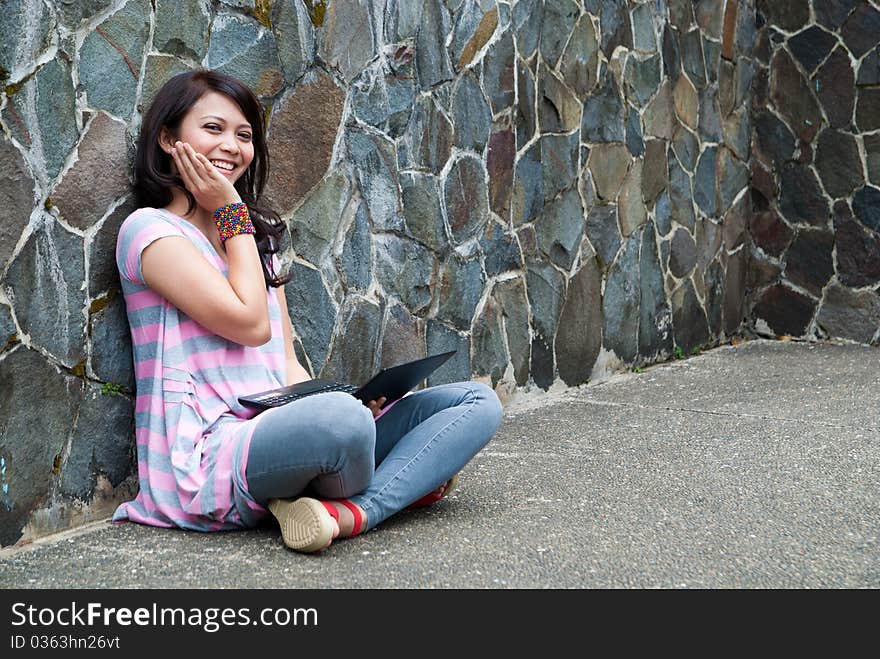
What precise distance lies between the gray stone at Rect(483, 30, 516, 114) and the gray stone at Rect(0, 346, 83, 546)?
2.24 metres

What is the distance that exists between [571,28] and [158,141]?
2.64m

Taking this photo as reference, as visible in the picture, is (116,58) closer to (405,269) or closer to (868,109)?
(405,269)

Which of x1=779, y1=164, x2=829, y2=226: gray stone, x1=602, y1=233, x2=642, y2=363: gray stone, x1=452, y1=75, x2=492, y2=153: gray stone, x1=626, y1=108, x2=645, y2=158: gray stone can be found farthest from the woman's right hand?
x1=779, y1=164, x2=829, y2=226: gray stone

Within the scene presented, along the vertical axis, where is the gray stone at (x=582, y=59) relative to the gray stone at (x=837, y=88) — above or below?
above

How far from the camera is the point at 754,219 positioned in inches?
257

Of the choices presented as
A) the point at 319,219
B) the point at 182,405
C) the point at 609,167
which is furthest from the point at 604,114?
the point at 182,405

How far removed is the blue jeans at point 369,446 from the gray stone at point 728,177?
3.90 m

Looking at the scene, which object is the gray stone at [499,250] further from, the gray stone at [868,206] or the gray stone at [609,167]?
the gray stone at [868,206]

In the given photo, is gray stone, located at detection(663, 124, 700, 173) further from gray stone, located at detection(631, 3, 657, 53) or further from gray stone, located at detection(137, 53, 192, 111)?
gray stone, located at detection(137, 53, 192, 111)

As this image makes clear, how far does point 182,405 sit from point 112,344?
Answer: 0.28m

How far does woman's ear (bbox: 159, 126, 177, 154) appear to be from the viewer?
8.52 feet

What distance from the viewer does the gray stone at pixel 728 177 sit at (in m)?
6.21

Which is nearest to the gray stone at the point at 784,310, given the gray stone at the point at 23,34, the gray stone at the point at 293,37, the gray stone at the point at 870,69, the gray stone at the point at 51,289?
the gray stone at the point at 870,69

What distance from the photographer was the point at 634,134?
5.29m
